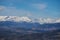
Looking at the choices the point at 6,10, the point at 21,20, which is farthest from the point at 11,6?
the point at 21,20

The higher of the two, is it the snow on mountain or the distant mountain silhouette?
the snow on mountain

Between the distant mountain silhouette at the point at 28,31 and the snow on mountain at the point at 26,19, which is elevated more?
the snow on mountain at the point at 26,19

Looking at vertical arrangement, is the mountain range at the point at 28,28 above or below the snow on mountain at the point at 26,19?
below

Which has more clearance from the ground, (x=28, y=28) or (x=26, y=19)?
(x=26, y=19)

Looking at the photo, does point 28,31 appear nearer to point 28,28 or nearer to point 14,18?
point 28,28

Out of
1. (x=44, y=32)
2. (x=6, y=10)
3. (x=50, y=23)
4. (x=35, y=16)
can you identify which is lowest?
(x=44, y=32)

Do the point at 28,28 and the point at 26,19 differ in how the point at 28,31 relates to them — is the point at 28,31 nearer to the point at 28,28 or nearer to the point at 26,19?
the point at 28,28

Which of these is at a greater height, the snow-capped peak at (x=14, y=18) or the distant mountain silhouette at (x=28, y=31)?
the snow-capped peak at (x=14, y=18)

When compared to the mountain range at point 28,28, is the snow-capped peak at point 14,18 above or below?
above

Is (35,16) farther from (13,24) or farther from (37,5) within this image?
(13,24)

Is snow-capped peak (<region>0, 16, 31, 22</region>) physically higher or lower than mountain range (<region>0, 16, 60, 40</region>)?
higher

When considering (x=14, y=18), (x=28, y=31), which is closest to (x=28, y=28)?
(x=28, y=31)
